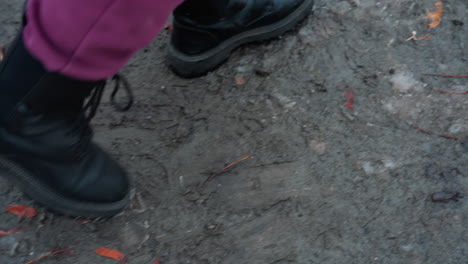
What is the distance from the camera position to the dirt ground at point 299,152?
1226 mm

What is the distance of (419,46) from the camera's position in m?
1.66

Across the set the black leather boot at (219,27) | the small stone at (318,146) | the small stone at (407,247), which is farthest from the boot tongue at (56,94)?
the small stone at (407,247)

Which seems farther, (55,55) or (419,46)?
(419,46)

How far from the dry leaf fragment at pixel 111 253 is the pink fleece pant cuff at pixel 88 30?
19.9 inches

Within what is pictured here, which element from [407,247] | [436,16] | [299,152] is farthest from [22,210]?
[436,16]

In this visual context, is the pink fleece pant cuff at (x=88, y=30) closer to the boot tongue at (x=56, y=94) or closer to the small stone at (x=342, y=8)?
the boot tongue at (x=56, y=94)

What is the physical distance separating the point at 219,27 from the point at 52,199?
2.52 feet

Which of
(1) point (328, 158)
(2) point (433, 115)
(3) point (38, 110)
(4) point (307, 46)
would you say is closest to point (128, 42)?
(3) point (38, 110)

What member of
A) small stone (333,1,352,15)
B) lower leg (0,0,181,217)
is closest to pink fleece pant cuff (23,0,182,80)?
lower leg (0,0,181,217)

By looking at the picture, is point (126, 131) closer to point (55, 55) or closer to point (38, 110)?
point (38, 110)

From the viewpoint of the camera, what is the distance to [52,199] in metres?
1.20

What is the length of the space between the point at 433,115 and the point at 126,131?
1.00 metres

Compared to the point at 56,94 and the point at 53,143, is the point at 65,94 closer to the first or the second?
the point at 56,94

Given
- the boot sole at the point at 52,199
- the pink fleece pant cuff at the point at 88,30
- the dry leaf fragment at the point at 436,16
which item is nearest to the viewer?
the pink fleece pant cuff at the point at 88,30
